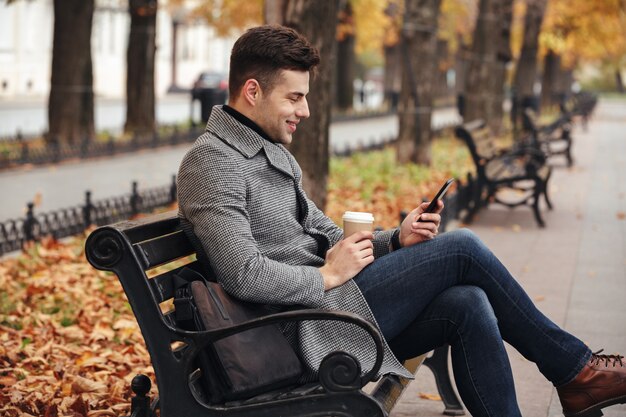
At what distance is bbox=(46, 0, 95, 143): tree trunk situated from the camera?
18.1 meters

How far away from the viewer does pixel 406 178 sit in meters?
14.5

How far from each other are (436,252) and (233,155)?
0.78m

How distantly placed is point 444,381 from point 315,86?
188 inches

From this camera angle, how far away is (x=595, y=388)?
3941 millimetres

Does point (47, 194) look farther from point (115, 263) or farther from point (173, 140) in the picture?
point (115, 263)

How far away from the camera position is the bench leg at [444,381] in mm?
4688

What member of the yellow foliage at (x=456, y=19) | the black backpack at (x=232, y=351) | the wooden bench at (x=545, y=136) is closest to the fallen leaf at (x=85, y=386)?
the black backpack at (x=232, y=351)

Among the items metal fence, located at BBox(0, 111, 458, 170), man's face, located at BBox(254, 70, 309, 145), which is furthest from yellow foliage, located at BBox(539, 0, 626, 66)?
man's face, located at BBox(254, 70, 309, 145)

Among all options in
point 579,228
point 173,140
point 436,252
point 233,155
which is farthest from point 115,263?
point 173,140

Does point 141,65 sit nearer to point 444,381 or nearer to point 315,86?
point 315,86

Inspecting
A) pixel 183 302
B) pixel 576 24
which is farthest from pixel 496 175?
pixel 576 24

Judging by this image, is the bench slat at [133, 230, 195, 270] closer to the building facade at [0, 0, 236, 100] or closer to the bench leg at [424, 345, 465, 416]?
the bench leg at [424, 345, 465, 416]

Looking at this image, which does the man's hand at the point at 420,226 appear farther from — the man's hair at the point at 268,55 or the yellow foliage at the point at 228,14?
Answer: the yellow foliage at the point at 228,14

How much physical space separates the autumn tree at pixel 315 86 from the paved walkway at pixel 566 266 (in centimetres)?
163
